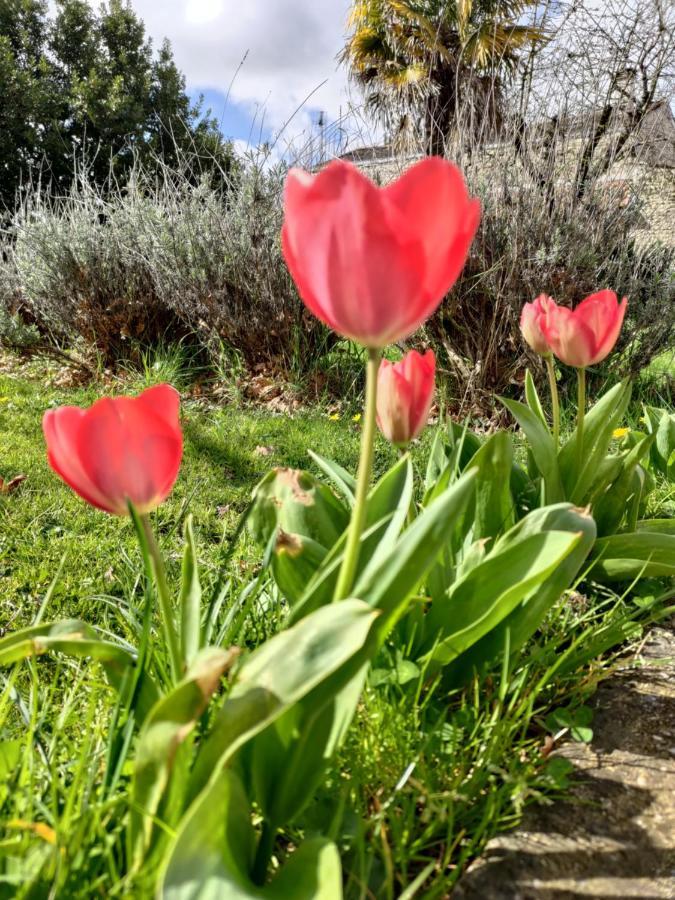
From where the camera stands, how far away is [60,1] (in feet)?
61.5

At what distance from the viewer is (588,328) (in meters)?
1.44

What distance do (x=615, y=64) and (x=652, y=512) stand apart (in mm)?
3350

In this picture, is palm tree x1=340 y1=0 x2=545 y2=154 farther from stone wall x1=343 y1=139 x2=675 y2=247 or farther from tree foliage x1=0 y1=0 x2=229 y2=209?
tree foliage x1=0 y1=0 x2=229 y2=209

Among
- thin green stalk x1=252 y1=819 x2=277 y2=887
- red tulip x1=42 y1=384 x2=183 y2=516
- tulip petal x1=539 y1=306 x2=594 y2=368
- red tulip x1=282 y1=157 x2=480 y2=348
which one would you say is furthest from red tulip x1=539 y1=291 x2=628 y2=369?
thin green stalk x1=252 y1=819 x2=277 y2=887

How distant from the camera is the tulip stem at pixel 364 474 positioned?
71 centimetres

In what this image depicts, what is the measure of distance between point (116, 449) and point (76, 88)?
2094cm

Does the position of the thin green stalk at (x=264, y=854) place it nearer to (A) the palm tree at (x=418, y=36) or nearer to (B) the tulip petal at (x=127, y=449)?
(B) the tulip petal at (x=127, y=449)

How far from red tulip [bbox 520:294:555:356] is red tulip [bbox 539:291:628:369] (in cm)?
11

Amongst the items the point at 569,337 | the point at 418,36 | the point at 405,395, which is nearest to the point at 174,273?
the point at 569,337

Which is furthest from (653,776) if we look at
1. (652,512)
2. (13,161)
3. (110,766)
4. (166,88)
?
(166,88)

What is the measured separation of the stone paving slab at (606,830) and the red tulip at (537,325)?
31.7 inches

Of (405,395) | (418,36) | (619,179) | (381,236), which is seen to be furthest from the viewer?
(418,36)

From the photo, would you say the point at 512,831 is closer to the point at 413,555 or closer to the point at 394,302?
the point at 413,555

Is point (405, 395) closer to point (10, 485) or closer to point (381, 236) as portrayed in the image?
point (381, 236)
